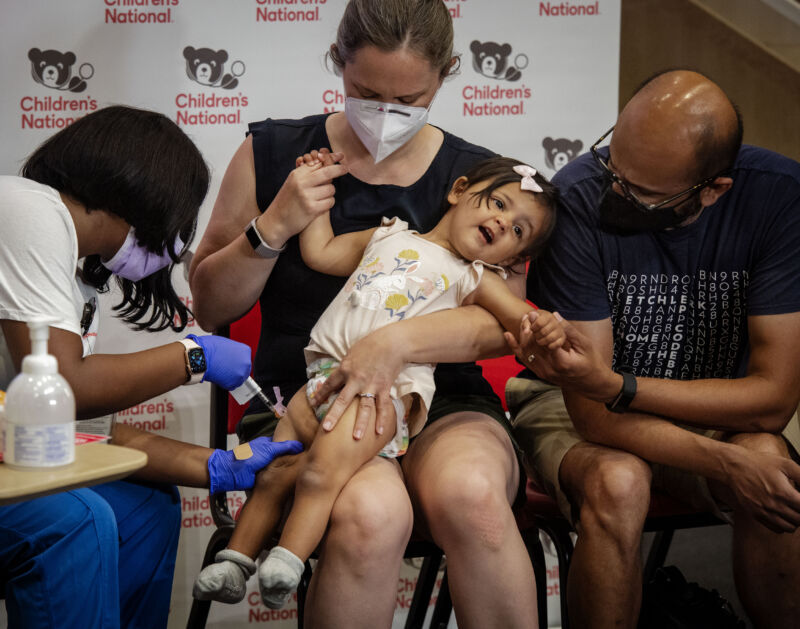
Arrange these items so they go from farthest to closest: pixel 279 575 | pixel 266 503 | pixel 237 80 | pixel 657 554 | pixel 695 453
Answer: pixel 237 80, pixel 657 554, pixel 695 453, pixel 266 503, pixel 279 575

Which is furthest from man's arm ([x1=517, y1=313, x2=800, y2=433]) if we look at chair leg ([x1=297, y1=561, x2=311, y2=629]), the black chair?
chair leg ([x1=297, y1=561, x2=311, y2=629])

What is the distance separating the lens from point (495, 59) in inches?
121

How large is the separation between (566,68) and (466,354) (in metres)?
1.55

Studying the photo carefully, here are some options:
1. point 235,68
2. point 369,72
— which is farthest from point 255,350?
point 235,68

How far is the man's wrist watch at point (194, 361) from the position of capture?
1824 mm

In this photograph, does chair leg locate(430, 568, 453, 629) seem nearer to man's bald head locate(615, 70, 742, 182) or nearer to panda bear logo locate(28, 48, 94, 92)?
man's bald head locate(615, 70, 742, 182)

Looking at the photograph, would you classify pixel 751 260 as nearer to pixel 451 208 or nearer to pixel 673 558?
pixel 451 208

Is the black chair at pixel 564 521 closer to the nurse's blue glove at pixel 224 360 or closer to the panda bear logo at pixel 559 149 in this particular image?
the nurse's blue glove at pixel 224 360

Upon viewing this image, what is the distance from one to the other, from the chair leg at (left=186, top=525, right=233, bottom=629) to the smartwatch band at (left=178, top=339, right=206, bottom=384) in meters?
0.37

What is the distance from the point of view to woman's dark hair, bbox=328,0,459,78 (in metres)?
1.98

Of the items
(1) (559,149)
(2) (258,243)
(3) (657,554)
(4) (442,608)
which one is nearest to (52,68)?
(2) (258,243)

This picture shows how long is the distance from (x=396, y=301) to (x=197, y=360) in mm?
467

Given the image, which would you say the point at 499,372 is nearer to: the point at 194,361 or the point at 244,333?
the point at 244,333

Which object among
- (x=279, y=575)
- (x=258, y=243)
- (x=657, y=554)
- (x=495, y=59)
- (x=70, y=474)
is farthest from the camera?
(x=495, y=59)
